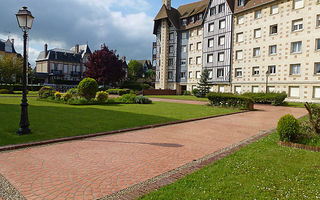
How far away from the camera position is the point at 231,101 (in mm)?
17578

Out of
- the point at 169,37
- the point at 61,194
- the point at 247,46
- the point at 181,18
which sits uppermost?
the point at 181,18

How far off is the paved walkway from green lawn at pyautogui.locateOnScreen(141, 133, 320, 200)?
31.1 inches

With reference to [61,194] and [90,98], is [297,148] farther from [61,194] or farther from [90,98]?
[90,98]

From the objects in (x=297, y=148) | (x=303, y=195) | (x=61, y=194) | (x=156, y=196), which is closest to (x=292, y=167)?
(x=303, y=195)

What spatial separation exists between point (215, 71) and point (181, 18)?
1488 centimetres

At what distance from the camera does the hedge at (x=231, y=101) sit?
16.7 metres

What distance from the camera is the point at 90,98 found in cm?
1916

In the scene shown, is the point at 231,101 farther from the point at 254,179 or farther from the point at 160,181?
the point at 160,181

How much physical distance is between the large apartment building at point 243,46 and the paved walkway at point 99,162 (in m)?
23.4

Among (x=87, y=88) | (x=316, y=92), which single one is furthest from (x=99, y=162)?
(x=316, y=92)

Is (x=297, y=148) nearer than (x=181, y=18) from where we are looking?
Yes

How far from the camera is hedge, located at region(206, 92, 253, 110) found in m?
16.7

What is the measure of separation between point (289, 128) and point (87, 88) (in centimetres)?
1614

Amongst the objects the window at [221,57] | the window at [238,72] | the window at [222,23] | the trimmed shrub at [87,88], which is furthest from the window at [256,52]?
the trimmed shrub at [87,88]
